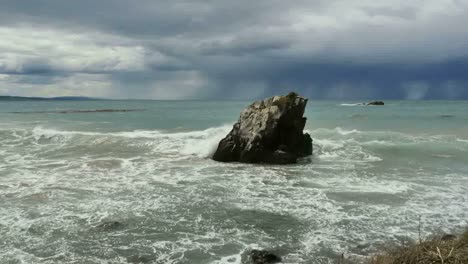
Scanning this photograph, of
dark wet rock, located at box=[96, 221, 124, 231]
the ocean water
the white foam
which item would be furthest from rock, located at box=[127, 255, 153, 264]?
the white foam

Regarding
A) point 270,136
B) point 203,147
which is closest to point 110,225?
point 270,136

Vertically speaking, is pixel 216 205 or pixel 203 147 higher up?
pixel 203 147

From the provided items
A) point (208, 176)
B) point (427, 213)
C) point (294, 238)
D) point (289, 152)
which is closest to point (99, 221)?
point (294, 238)

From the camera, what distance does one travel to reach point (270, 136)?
2444 centimetres

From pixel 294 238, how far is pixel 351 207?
3844 millimetres

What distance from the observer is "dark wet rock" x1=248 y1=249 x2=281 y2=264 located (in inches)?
377

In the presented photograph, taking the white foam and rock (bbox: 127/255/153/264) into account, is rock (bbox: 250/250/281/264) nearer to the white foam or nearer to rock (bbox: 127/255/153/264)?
rock (bbox: 127/255/153/264)

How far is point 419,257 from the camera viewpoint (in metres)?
6.96

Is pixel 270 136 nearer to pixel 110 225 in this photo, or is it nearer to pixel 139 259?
pixel 110 225

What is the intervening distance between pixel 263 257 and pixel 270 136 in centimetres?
1510

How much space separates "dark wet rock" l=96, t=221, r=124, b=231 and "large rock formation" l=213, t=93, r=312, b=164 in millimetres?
12223

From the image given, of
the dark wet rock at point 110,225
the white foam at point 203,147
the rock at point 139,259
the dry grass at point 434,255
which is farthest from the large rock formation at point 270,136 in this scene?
the dry grass at point 434,255

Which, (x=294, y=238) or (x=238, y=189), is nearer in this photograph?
(x=294, y=238)

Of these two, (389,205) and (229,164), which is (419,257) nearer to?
(389,205)
